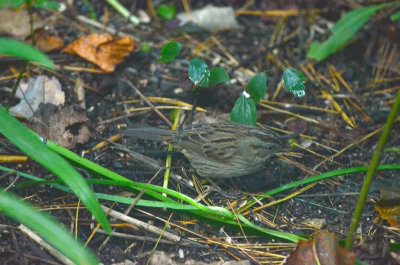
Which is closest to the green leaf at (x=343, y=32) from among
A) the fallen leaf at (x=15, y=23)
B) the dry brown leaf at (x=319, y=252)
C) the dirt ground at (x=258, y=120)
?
the dirt ground at (x=258, y=120)

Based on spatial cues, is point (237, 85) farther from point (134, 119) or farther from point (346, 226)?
point (346, 226)

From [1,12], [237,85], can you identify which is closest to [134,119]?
[237,85]

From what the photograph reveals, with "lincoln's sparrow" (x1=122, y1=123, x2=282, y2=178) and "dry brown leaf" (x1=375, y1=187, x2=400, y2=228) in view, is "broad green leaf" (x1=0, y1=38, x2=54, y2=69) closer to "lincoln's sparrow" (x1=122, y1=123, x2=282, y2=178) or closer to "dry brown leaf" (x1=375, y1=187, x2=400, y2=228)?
"lincoln's sparrow" (x1=122, y1=123, x2=282, y2=178)

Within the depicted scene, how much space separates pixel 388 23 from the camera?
5.97 metres

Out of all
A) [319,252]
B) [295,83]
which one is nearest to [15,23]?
[295,83]

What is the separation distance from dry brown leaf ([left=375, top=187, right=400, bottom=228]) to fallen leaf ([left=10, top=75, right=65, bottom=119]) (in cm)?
320

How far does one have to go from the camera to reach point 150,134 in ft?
15.4

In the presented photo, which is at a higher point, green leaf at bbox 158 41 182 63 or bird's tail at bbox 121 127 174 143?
green leaf at bbox 158 41 182 63

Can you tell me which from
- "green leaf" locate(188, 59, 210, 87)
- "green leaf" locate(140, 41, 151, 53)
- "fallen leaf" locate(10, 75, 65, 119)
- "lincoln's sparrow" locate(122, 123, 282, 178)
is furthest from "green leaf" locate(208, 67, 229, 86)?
"fallen leaf" locate(10, 75, 65, 119)

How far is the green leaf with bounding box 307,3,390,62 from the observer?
5.55 metres

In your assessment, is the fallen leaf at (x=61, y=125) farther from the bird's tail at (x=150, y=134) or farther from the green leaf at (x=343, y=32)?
the green leaf at (x=343, y=32)

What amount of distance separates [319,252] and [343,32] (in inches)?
117

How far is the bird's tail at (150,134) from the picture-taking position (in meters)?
4.66

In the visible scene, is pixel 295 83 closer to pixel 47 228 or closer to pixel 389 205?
pixel 389 205
